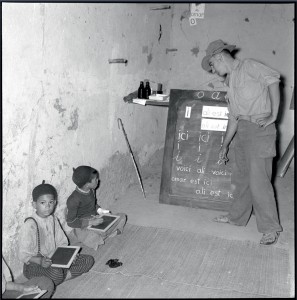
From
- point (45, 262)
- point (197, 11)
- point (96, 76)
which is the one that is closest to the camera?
point (45, 262)

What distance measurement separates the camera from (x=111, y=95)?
14.0 feet

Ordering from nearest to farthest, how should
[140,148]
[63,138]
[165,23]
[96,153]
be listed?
[63,138], [96,153], [140,148], [165,23]

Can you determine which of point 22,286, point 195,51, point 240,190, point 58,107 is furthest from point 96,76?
point 195,51

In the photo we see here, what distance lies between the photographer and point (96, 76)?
3.87 metres

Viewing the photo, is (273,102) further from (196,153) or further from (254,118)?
(196,153)

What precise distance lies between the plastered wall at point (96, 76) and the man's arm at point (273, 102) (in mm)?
1653

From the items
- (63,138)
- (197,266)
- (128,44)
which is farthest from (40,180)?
(128,44)

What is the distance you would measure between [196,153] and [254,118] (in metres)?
1.03

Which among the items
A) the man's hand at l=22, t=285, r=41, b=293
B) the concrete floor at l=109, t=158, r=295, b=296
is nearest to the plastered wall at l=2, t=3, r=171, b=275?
the concrete floor at l=109, t=158, r=295, b=296

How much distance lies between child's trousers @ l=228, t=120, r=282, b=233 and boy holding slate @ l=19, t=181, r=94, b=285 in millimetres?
1813

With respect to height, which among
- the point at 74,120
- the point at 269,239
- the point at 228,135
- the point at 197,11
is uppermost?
the point at 197,11

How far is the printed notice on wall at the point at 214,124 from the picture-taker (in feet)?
14.0

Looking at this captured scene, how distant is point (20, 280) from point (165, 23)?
441cm

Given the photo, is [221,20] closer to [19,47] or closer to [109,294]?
Result: [19,47]
